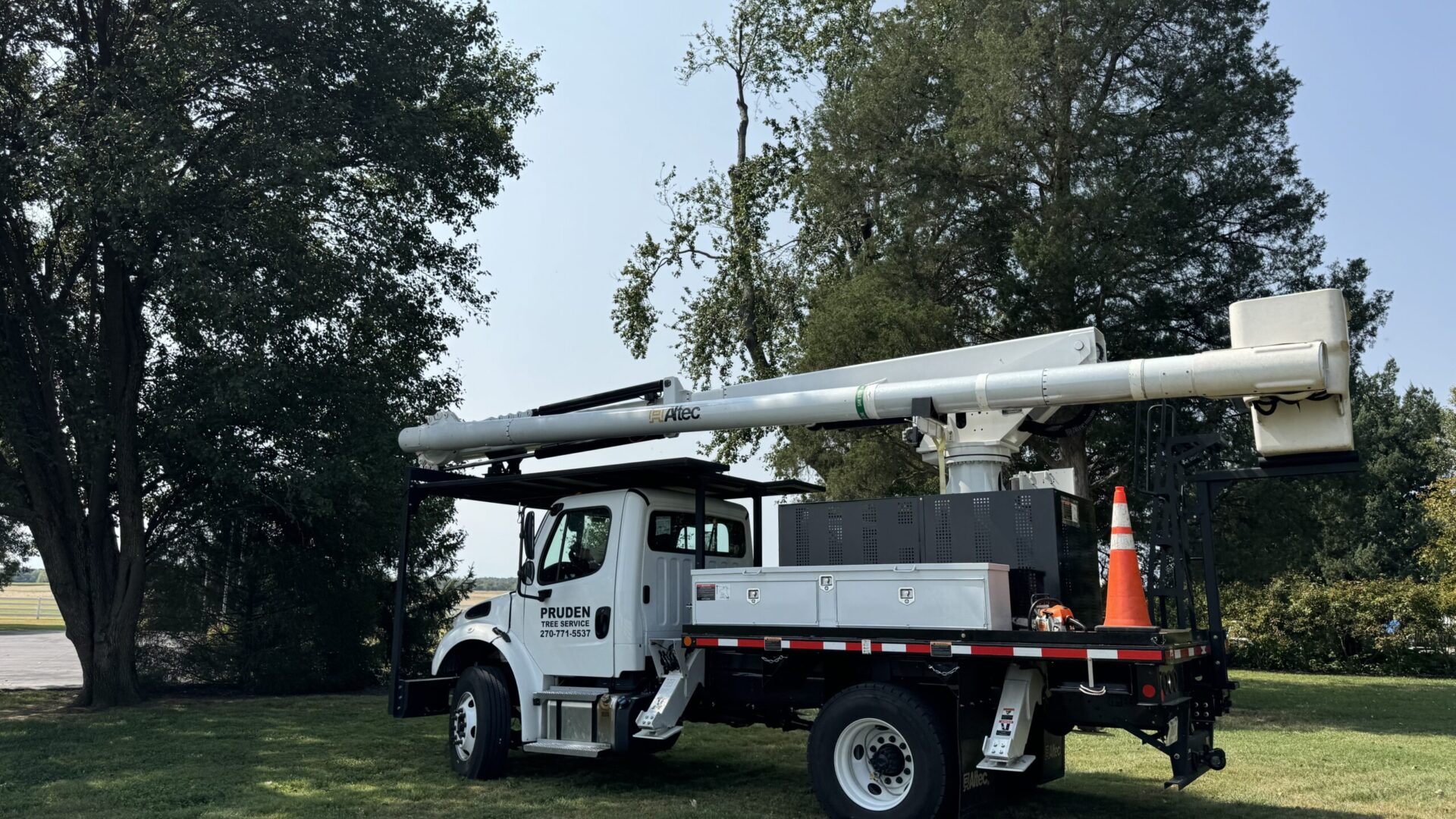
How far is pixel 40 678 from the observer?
21172 mm

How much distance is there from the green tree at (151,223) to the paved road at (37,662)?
400 cm

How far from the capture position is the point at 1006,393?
886 cm

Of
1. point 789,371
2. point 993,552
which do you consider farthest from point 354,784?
point 789,371

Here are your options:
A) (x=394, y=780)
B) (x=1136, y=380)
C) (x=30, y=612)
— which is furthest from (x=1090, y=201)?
(x=30, y=612)

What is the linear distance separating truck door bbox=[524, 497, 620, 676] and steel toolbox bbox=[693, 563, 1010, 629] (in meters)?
1.10

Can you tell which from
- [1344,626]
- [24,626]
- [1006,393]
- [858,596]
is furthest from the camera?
[24,626]

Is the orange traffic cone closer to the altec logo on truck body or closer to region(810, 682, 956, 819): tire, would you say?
region(810, 682, 956, 819): tire

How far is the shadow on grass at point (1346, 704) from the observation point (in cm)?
1545

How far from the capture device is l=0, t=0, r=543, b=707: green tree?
16188mm

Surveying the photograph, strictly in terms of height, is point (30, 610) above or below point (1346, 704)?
above

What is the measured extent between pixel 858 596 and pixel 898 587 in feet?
1.12

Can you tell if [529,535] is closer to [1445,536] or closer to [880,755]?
[880,755]

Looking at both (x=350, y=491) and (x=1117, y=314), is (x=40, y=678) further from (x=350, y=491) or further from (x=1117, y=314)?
(x=1117, y=314)

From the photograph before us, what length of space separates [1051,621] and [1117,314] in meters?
12.7
